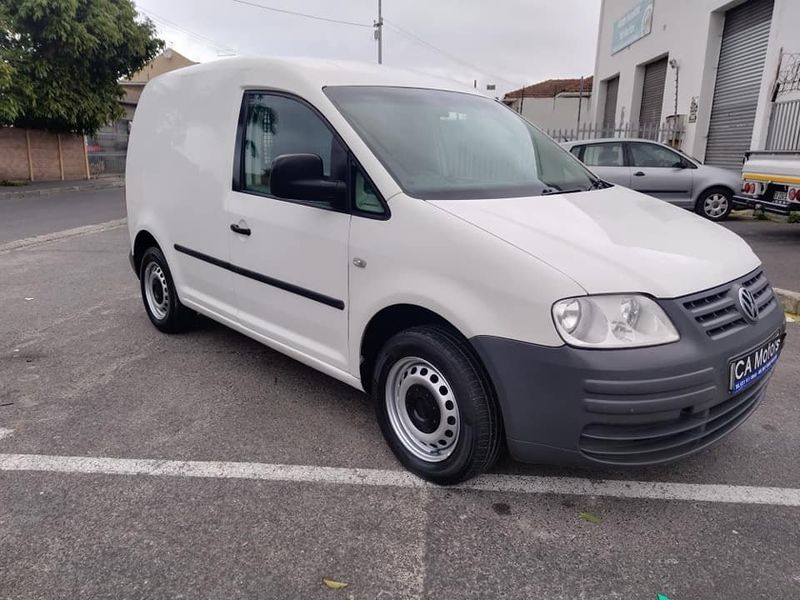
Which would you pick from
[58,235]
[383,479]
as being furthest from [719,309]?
[58,235]

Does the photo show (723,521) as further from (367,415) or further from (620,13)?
(620,13)

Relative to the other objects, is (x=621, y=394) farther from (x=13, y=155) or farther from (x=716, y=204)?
(x=13, y=155)

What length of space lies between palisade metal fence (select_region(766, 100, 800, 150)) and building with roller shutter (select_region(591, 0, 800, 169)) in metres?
0.02

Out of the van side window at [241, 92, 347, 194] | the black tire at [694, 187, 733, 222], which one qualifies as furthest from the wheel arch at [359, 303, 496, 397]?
the black tire at [694, 187, 733, 222]

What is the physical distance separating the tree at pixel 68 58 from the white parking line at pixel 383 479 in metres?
17.6

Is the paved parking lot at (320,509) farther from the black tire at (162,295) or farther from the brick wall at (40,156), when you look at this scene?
the brick wall at (40,156)

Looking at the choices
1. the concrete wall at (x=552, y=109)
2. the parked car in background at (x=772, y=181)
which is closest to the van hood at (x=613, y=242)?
the parked car in background at (x=772, y=181)

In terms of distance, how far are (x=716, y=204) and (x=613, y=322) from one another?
10.5 metres

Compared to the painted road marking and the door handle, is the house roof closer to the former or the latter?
the painted road marking

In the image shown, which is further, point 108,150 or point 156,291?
point 108,150

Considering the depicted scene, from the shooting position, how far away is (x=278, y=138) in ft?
11.5

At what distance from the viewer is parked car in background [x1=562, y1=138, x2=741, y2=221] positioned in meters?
11.1

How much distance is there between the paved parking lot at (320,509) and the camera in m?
2.26

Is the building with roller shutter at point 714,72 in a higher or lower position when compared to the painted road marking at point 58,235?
higher
